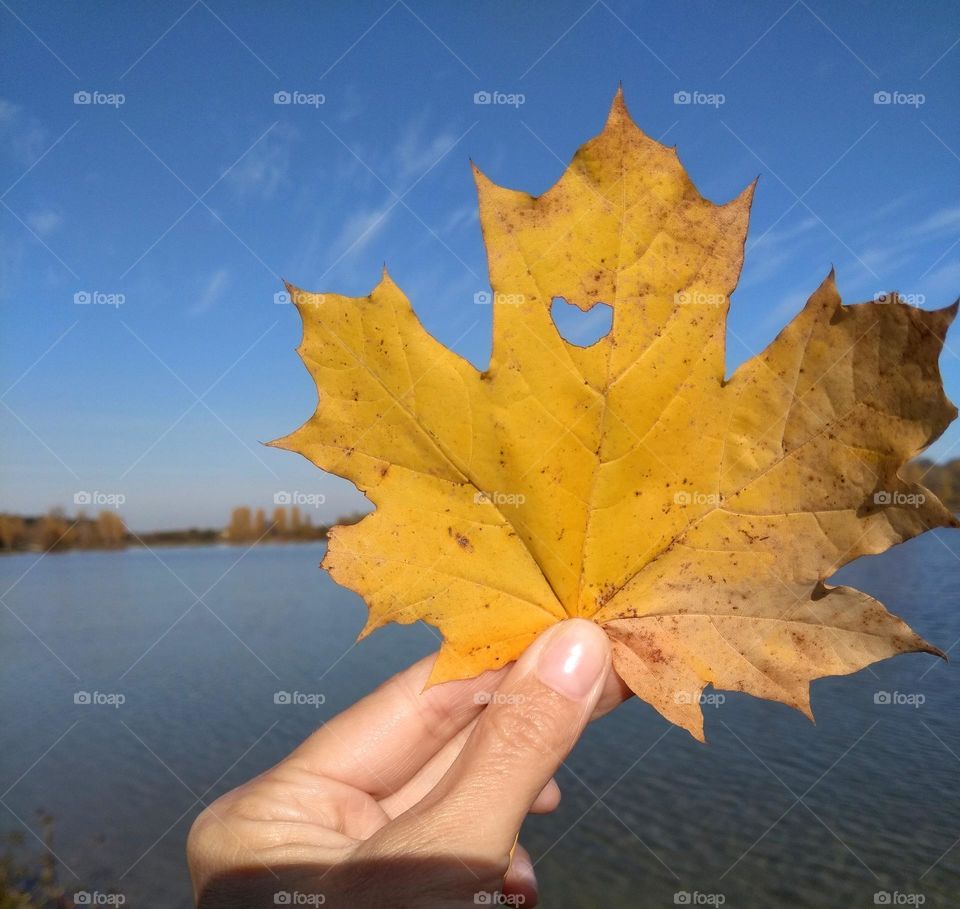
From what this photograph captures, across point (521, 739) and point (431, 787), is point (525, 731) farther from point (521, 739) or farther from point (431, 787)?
point (431, 787)

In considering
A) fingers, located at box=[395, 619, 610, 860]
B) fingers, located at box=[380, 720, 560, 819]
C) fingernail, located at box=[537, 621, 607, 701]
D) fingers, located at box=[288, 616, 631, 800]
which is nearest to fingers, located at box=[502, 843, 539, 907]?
fingers, located at box=[380, 720, 560, 819]

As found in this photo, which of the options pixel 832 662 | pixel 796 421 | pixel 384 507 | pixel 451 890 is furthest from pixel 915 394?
pixel 451 890

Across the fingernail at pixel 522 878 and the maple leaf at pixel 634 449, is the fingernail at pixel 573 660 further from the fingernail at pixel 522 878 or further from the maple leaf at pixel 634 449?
the fingernail at pixel 522 878

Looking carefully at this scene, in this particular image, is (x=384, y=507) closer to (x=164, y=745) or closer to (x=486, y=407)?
(x=486, y=407)

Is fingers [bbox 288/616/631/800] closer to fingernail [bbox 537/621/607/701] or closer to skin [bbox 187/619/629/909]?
skin [bbox 187/619/629/909]

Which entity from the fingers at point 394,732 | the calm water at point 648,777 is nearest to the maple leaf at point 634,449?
the fingers at point 394,732

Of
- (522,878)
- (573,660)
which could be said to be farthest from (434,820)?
(522,878)
